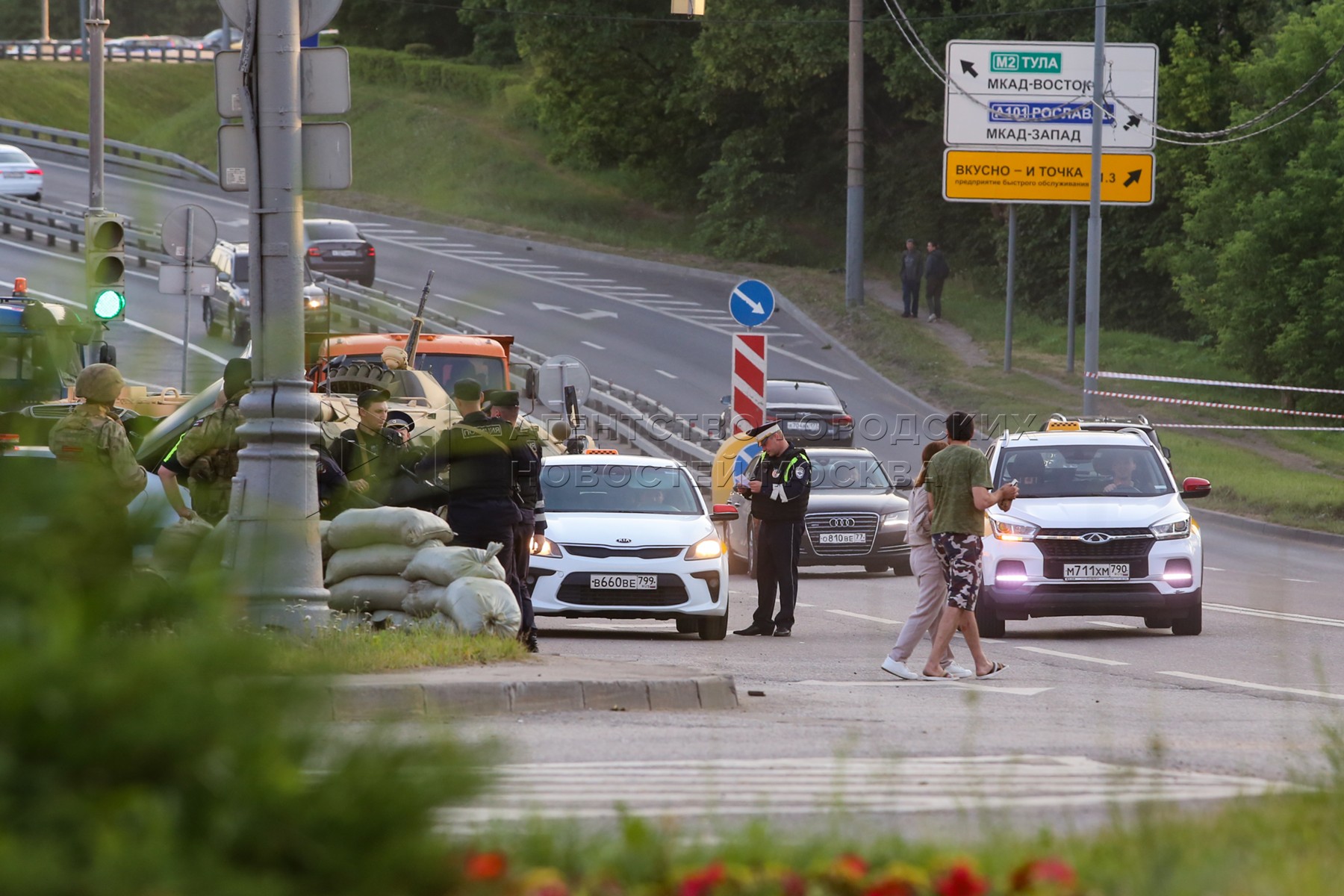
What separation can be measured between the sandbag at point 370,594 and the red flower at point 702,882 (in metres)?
8.50

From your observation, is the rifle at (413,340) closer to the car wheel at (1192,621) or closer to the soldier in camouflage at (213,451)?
the soldier in camouflage at (213,451)

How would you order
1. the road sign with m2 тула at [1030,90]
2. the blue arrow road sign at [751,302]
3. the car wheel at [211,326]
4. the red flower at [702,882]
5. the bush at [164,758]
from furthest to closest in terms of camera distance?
the road sign with m2 тула at [1030,90] < the blue arrow road sign at [751,302] < the car wheel at [211,326] < the red flower at [702,882] < the bush at [164,758]

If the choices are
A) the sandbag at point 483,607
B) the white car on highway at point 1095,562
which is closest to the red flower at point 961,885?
the sandbag at point 483,607

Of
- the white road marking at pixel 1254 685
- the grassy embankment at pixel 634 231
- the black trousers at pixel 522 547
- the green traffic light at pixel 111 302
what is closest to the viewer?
the white road marking at pixel 1254 685

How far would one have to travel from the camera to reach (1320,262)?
37844 millimetres

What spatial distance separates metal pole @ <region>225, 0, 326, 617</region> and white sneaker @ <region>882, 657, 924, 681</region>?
407 centimetres

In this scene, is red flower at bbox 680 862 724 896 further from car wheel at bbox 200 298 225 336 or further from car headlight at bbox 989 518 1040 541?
car headlight at bbox 989 518 1040 541

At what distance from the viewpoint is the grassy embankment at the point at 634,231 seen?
109ft

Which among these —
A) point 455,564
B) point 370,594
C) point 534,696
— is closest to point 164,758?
point 534,696

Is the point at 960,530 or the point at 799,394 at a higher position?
the point at 960,530

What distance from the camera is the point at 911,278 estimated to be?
161ft

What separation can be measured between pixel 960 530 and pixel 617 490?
5033mm

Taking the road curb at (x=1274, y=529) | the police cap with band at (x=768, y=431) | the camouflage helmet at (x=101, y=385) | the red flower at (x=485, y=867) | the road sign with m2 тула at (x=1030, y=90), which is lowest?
the road curb at (x=1274, y=529)

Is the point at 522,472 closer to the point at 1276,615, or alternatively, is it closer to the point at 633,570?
the point at 633,570
